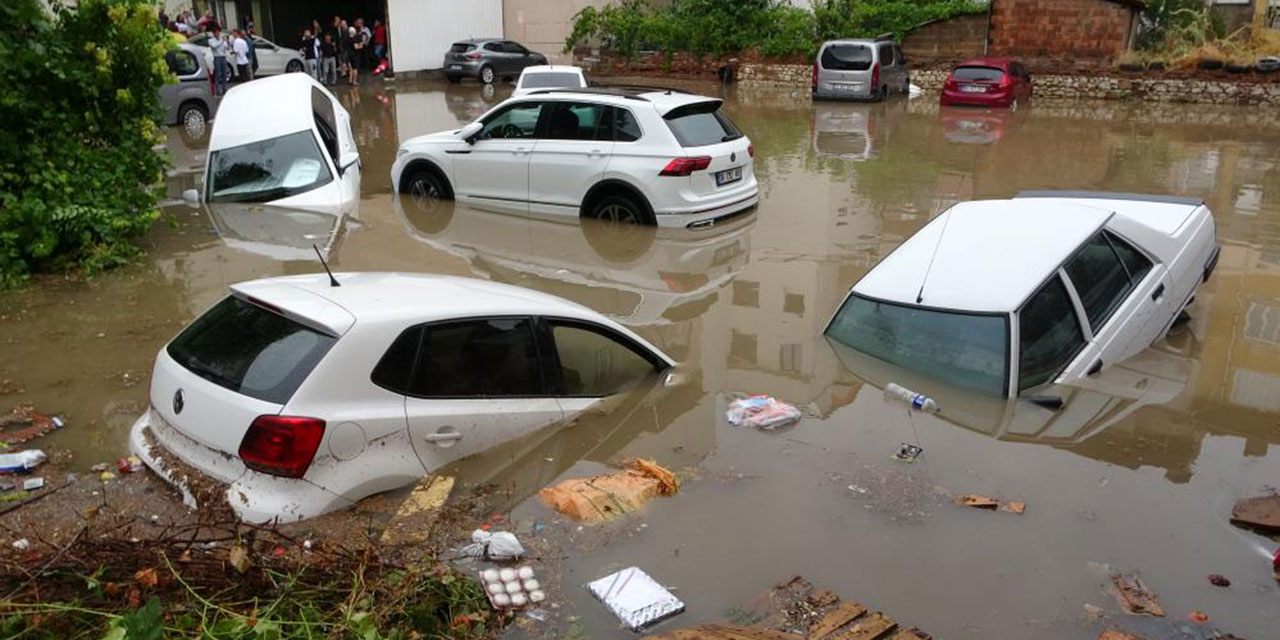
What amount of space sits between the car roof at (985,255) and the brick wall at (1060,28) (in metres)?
25.7

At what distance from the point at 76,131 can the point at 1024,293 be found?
912 centimetres

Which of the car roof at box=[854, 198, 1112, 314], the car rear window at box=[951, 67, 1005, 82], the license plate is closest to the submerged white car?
the license plate

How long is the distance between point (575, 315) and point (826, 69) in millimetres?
22753

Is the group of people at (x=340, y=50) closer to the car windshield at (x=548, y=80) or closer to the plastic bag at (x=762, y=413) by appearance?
the car windshield at (x=548, y=80)

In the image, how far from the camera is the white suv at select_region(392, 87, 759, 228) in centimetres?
1153

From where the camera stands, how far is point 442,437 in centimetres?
522

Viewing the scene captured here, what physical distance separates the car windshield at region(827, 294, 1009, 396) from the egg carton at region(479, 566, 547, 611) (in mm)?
3680

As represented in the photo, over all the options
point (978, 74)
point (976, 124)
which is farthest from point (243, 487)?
point (978, 74)

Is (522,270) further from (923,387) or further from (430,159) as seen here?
(923,387)

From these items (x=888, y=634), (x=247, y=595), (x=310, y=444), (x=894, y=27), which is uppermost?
(x=894, y=27)

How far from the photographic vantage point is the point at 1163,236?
7930mm

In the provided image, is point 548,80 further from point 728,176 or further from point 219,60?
point 219,60

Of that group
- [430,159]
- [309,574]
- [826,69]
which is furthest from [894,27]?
[309,574]

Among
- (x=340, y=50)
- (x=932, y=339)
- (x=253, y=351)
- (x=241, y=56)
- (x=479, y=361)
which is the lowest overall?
(x=932, y=339)
